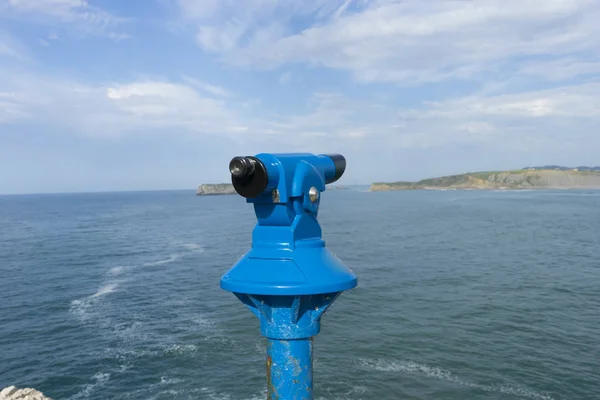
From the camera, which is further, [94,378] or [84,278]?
[84,278]

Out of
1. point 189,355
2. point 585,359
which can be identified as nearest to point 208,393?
point 189,355

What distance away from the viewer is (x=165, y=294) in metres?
39.6

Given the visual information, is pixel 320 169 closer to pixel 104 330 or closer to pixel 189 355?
pixel 189 355

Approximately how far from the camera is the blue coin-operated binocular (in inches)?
142

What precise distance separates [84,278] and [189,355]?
81.7 feet

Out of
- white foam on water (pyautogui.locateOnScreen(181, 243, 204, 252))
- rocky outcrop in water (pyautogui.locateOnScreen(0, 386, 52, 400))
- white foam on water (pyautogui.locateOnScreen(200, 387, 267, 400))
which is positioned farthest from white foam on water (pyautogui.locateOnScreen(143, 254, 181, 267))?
rocky outcrop in water (pyautogui.locateOnScreen(0, 386, 52, 400))

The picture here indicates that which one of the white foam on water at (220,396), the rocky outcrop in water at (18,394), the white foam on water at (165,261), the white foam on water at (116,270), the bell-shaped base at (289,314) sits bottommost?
the white foam on water at (220,396)

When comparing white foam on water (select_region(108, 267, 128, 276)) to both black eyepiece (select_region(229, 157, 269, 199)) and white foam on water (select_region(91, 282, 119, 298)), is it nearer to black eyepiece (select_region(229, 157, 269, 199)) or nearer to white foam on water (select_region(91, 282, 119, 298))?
white foam on water (select_region(91, 282, 119, 298))

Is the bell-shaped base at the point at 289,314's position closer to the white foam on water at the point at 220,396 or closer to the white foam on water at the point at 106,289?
the white foam on water at the point at 220,396

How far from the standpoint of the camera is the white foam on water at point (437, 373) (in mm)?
21594

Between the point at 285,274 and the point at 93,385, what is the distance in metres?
23.4

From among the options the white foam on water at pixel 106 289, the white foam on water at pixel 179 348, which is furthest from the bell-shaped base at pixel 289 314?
the white foam on water at pixel 106 289

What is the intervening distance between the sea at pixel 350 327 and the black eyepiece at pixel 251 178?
1992 cm

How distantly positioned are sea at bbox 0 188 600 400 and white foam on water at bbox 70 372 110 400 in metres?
0.09
